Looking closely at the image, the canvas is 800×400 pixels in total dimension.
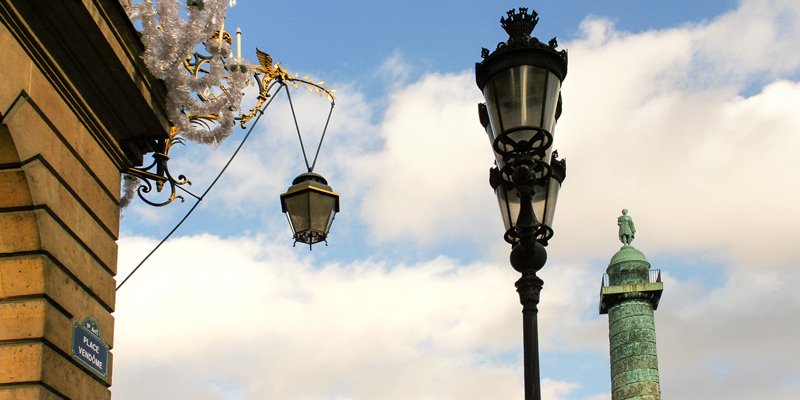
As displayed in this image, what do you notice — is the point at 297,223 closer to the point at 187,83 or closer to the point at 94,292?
the point at 187,83

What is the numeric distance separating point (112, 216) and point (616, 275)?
52.0 m

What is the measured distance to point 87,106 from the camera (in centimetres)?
959

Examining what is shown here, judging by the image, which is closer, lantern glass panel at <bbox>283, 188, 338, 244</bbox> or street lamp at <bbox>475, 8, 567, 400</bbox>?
street lamp at <bbox>475, 8, 567, 400</bbox>

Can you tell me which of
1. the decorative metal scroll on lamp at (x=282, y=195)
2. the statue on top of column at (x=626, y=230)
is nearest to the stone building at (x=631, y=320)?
the statue on top of column at (x=626, y=230)

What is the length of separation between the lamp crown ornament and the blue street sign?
4064mm

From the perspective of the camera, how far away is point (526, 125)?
25.1 ft

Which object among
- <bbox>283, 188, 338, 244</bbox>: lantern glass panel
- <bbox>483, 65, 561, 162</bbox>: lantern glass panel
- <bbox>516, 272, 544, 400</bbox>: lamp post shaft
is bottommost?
<bbox>516, 272, 544, 400</bbox>: lamp post shaft

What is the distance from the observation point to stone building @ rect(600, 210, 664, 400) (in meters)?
55.6

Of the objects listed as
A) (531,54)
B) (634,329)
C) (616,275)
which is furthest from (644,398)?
(531,54)

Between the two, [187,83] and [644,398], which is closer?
[187,83]

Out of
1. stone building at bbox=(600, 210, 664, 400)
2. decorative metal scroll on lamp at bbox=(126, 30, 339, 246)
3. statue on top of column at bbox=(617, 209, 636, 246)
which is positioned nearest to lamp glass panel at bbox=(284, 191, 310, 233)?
decorative metal scroll on lamp at bbox=(126, 30, 339, 246)

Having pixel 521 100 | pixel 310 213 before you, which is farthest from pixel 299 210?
pixel 521 100

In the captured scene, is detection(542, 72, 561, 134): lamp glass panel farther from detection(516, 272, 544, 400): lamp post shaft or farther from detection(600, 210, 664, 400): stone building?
detection(600, 210, 664, 400): stone building

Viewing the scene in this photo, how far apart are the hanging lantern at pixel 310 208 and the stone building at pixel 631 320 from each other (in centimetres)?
4595
